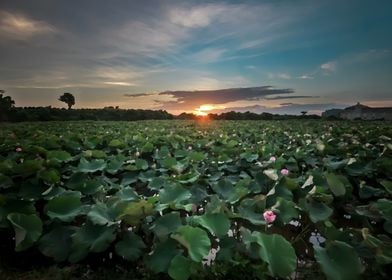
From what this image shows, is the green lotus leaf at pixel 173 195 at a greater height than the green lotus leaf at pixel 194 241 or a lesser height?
greater

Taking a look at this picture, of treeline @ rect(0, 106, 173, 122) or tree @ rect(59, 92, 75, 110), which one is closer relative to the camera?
treeline @ rect(0, 106, 173, 122)

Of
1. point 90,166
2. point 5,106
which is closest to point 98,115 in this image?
point 5,106

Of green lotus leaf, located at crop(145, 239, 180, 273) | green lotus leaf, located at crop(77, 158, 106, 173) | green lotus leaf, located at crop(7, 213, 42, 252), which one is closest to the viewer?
green lotus leaf, located at crop(145, 239, 180, 273)

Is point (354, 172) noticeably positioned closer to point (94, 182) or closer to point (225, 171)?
point (225, 171)

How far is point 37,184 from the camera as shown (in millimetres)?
3145

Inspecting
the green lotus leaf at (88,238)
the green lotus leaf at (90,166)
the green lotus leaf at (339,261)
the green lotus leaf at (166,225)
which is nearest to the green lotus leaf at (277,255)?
the green lotus leaf at (339,261)

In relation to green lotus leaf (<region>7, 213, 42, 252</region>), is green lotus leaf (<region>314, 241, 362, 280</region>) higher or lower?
lower

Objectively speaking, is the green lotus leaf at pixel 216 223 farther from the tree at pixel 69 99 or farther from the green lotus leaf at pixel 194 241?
the tree at pixel 69 99

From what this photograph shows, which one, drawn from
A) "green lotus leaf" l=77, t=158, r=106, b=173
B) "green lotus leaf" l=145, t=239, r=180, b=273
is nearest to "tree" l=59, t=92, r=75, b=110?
"green lotus leaf" l=77, t=158, r=106, b=173

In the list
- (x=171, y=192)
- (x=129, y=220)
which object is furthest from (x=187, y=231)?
(x=171, y=192)

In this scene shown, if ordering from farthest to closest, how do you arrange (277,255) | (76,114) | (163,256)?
(76,114) < (163,256) < (277,255)

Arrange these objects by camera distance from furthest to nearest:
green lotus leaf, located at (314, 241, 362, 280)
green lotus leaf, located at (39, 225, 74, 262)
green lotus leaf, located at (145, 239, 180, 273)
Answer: green lotus leaf, located at (39, 225, 74, 262) < green lotus leaf, located at (145, 239, 180, 273) < green lotus leaf, located at (314, 241, 362, 280)

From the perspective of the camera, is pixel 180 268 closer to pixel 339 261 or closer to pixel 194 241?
pixel 194 241

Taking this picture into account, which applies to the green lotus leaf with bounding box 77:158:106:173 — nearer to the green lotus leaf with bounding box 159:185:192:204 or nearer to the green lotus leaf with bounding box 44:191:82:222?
the green lotus leaf with bounding box 44:191:82:222
